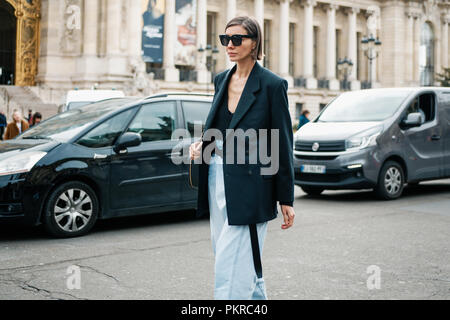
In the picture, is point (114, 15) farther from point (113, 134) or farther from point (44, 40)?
point (113, 134)

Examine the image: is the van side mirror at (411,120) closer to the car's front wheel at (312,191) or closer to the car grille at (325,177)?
the car grille at (325,177)

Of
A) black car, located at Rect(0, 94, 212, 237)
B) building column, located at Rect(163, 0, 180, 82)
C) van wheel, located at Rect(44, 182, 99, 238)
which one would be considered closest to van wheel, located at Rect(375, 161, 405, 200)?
black car, located at Rect(0, 94, 212, 237)

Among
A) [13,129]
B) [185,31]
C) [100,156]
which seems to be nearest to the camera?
[100,156]

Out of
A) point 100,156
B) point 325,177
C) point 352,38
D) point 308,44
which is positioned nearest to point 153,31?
point 308,44

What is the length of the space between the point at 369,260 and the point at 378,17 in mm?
56798

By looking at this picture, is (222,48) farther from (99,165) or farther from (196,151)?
(196,151)

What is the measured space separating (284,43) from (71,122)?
45.7m

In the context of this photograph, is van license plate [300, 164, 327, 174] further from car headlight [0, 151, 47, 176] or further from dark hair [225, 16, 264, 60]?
dark hair [225, 16, 264, 60]

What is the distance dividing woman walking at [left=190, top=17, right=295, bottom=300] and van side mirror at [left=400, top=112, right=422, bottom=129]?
8.17m

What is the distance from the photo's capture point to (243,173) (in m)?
3.25

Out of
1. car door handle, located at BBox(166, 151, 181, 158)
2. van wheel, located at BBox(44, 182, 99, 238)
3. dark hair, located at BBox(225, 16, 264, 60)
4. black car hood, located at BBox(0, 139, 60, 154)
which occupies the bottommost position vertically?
van wheel, located at BBox(44, 182, 99, 238)

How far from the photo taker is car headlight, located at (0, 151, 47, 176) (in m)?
6.81

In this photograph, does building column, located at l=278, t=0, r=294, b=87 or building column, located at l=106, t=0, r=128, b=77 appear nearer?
building column, located at l=106, t=0, r=128, b=77

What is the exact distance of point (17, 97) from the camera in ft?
107
